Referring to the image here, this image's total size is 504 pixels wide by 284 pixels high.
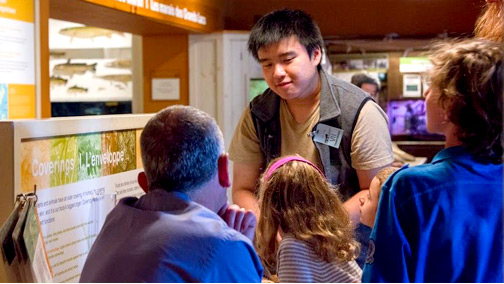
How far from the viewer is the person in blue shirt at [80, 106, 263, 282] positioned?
1.38 m

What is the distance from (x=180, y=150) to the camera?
144 centimetres

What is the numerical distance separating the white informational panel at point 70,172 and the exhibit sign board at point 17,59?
5.01 feet

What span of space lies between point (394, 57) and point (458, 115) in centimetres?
578

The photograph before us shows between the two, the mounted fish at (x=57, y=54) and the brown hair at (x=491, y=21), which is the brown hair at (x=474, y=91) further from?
the mounted fish at (x=57, y=54)

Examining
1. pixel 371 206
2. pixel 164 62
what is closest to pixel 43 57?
pixel 371 206

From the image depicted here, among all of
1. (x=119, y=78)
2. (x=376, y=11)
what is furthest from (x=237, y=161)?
(x=119, y=78)

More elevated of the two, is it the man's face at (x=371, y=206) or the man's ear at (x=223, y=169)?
the man's ear at (x=223, y=169)

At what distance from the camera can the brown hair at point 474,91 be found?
1240 mm

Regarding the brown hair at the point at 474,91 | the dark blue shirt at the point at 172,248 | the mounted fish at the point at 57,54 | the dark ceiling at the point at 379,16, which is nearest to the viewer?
the brown hair at the point at 474,91

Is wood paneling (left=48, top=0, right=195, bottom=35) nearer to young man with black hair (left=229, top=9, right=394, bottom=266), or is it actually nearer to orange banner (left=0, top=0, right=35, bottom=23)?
orange banner (left=0, top=0, right=35, bottom=23)

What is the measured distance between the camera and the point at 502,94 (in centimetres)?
124

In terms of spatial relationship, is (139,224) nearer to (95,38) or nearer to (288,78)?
(288,78)

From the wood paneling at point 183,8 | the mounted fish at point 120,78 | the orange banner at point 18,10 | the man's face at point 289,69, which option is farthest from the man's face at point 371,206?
the mounted fish at point 120,78

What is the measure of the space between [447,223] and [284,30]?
1373 mm
